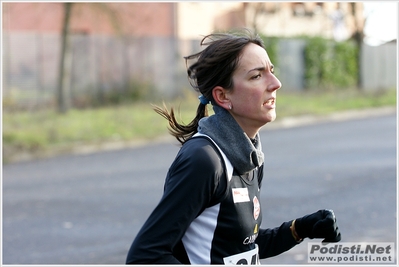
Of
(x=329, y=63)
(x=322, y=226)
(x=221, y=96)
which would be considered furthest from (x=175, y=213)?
(x=329, y=63)

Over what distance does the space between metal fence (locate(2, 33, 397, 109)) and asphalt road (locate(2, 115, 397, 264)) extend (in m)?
7.68

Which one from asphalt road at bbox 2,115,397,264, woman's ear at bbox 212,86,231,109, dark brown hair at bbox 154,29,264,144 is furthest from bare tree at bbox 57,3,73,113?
woman's ear at bbox 212,86,231,109

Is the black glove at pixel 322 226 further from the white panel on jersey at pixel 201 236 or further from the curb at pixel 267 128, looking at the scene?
the curb at pixel 267 128

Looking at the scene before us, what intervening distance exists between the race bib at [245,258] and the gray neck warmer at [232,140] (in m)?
0.29

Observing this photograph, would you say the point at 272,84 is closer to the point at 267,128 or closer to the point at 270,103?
the point at 270,103

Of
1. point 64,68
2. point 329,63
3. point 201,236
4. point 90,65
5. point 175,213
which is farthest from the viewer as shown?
point 329,63

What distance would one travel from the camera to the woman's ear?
2721mm

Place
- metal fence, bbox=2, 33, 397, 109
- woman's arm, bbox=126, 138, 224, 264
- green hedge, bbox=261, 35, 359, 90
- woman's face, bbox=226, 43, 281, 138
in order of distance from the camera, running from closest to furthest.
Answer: woman's arm, bbox=126, 138, 224, 264, woman's face, bbox=226, 43, 281, 138, metal fence, bbox=2, 33, 397, 109, green hedge, bbox=261, 35, 359, 90

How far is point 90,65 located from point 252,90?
889 inches

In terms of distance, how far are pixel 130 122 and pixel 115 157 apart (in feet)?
15.5

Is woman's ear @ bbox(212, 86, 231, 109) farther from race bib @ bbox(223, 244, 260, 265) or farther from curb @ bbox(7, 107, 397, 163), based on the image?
curb @ bbox(7, 107, 397, 163)

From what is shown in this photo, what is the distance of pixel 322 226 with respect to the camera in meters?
2.82

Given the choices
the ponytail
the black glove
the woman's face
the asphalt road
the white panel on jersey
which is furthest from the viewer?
the asphalt road

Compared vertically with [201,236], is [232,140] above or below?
above
